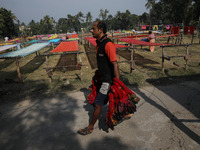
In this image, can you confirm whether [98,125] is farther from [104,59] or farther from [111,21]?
[111,21]

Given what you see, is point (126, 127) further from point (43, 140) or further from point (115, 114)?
point (43, 140)

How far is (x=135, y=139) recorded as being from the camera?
241 centimetres

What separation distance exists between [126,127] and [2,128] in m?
2.45

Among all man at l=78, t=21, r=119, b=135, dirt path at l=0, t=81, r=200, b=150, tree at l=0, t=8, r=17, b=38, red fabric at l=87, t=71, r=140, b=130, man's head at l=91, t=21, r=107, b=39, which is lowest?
dirt path at l=0, t=81, r=200, b=150

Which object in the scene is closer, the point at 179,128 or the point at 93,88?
the point at 179,128

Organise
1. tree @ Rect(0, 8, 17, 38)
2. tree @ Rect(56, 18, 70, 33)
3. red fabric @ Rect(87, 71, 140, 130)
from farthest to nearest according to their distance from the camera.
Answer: tree @ Rect(56, 18, 70, 33), tree @ Rect(0, 8, 17, 38), red fabric @ Rect(87, 71, 140, 130)

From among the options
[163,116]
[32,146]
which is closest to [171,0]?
[163,116]

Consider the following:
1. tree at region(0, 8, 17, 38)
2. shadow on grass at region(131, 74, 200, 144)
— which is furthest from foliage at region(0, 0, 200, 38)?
shadow on grass at region(131, 74, 200, 144)

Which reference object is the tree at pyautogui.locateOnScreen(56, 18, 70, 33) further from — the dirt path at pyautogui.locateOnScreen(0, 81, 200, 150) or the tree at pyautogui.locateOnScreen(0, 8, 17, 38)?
the dirt path at pyautogui.locateOnScreen(0, 81, 200, 150)

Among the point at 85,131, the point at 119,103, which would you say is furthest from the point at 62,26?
the point at 119,103

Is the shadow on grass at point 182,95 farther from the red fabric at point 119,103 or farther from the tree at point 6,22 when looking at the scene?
the tree at point 6,22

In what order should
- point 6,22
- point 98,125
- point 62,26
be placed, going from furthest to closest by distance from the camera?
point 62,26 → point 6,22 → point 98,125

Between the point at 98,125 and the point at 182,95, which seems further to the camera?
the point at 182,95

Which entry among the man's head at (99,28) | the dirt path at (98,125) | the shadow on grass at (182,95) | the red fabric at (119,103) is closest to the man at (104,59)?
the man's head at (99,28)
